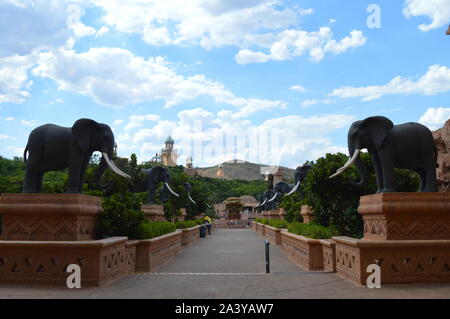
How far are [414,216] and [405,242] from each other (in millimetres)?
652

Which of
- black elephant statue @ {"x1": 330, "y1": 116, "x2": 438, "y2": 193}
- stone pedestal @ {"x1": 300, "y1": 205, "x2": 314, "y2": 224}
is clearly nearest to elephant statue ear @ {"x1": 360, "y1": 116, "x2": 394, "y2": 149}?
black elephant statue @ {"x1": 330, "y1": 116, "x2": 438, "y2": 193}

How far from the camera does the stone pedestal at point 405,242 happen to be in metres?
7.32

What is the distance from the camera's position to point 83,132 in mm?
9172

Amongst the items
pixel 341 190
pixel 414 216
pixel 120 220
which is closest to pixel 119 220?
pixel 120 220

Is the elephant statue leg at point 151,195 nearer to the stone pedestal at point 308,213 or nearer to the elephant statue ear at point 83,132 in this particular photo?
the stone pedestal at point 308,213

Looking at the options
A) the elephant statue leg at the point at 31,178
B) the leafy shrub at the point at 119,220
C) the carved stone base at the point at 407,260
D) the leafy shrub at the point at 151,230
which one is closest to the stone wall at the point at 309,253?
the carved stone base at the point at 407,260

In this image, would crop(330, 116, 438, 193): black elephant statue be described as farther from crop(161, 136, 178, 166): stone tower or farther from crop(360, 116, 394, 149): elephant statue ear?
crop(161, 136, 178, 166): stone tower

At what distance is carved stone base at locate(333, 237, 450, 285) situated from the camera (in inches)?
287

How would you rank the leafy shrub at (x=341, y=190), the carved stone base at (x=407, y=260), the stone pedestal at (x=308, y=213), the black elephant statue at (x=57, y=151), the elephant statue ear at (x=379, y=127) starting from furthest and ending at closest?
the stone pedestal at (x=308, y=213)
the leafy shrub at (x=341, y=190)
the black elephant statue at (x=57, y=151)
the elephant statue ear at (x=379, y=127)
the carved stone base at (x=407, y=260)

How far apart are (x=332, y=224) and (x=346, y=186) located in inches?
57.1

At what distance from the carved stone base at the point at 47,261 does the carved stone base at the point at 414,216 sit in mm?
5153

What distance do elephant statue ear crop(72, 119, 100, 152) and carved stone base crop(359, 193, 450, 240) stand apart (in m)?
6.21

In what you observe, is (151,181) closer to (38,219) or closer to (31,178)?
(31,178)
